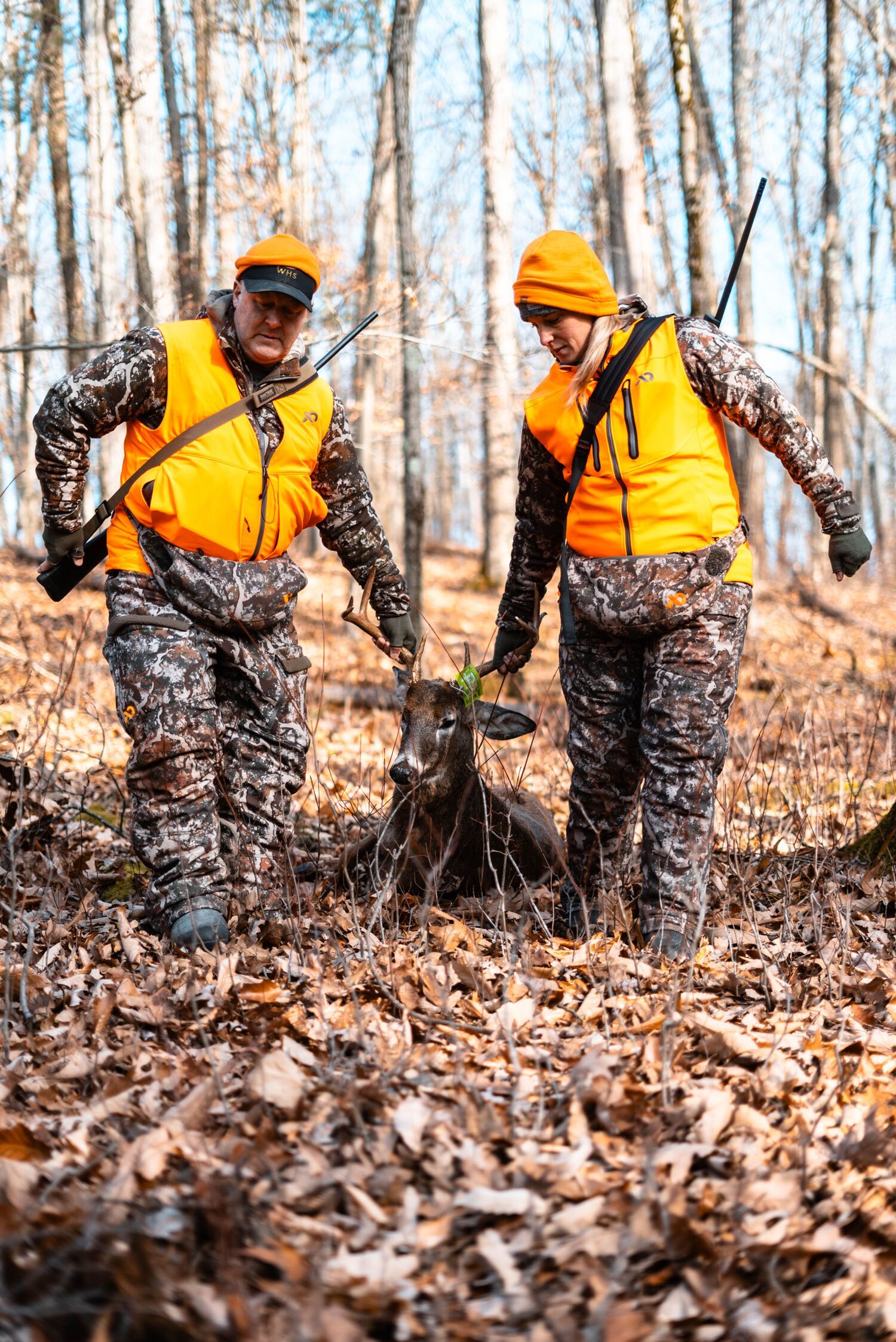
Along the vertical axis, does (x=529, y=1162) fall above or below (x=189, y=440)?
below

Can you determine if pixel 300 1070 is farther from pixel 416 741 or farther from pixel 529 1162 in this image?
pixel 416 741

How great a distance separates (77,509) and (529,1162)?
3298 mm

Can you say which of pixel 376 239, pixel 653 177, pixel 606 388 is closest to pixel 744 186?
pixel 653 177

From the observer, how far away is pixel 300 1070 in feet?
10.6

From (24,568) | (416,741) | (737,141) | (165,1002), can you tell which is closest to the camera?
(165,1002)

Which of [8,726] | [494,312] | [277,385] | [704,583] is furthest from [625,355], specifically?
[494,312]

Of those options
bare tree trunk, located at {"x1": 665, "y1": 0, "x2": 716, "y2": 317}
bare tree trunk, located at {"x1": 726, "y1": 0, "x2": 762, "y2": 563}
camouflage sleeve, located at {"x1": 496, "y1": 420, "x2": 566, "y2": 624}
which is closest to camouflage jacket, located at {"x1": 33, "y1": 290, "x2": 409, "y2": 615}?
camouflage sleeve, located at {"x1": 496, "y1": 420, "x2": 566, "y2": 624}

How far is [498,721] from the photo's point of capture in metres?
5.33

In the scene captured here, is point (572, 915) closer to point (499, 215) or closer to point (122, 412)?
point (122, 412)

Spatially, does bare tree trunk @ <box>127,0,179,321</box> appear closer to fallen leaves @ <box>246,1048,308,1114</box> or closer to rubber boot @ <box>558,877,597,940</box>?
rubber boot @ <box>558,877,597,940</box>

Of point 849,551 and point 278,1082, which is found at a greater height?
point 849,551

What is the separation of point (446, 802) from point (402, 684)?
644 millimetres

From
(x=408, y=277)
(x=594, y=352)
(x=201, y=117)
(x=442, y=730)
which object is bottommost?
(x=442, y=730)

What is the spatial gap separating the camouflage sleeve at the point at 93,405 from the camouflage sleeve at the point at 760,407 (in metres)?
2.10
